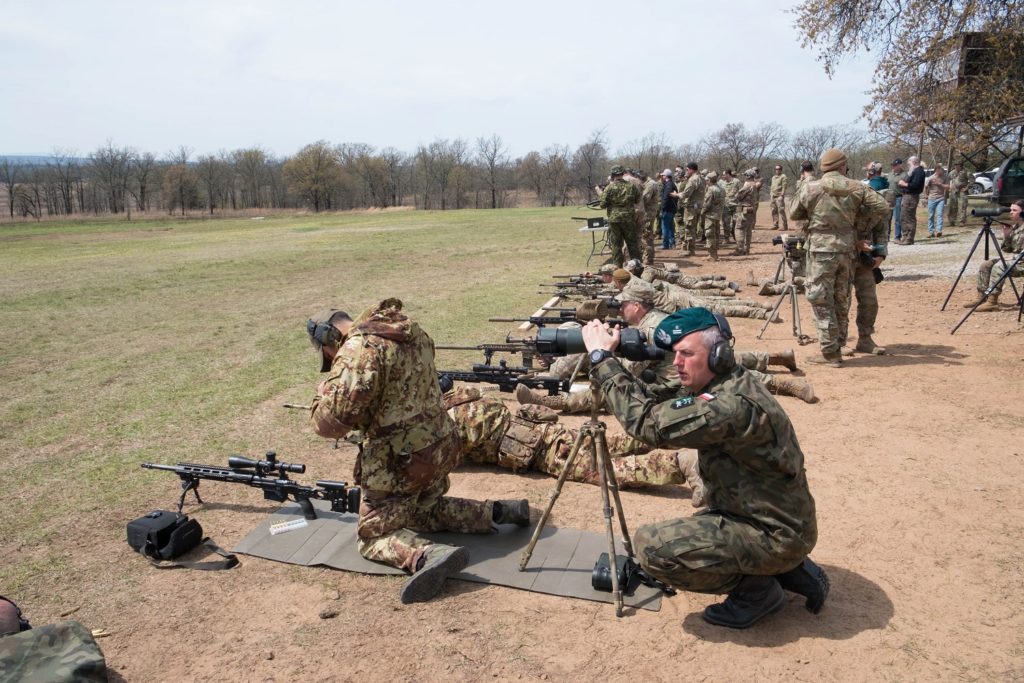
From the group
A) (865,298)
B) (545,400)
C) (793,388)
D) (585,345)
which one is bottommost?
(545,400)

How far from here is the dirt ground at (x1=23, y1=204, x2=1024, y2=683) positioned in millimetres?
3541

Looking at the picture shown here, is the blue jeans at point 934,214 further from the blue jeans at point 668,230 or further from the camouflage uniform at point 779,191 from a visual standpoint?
the blue jeans at point 668,230

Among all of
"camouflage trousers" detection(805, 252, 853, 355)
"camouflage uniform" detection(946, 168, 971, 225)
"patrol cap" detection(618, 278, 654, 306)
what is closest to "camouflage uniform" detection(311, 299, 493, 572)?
"patrol cap" detection(618, 278, 654, 306)

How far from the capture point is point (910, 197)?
17562mm

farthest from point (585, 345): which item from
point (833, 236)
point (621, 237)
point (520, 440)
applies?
point (621, 237)

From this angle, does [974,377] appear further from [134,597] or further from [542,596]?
[134,597]

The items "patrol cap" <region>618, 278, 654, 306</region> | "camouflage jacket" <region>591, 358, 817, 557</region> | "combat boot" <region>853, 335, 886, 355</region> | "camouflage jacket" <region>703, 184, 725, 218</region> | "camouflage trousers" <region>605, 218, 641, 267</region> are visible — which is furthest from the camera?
"camouflage jacket" <region>703, 184, 725, 218</region>

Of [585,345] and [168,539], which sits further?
[168,539]

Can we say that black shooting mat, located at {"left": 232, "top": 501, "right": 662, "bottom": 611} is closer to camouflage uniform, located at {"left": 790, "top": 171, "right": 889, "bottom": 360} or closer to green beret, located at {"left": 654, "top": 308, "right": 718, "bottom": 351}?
green beret, located at {"left": 654, "top": 308, "right": 718, "bottom": 351}

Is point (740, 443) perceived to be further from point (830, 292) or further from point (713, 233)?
point (713, 233)

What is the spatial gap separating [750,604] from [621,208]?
11950 millimetres

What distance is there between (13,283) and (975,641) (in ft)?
66.6

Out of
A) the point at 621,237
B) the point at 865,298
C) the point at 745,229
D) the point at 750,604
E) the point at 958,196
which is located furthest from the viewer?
the point at 958,196

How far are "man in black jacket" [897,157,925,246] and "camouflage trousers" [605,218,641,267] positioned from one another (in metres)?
6.84
